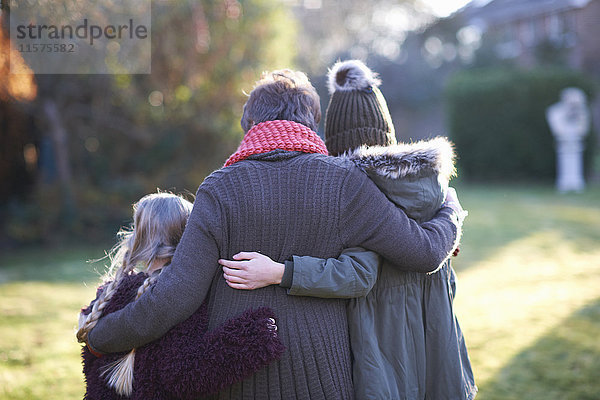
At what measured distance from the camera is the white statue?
12.5 meters

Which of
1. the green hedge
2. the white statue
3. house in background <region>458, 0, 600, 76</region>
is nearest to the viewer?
the white statue

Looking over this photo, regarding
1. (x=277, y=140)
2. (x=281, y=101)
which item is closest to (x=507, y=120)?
(x=281, y=101)

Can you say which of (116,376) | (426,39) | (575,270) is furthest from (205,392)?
(426,39)

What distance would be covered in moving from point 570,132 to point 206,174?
8861 mm

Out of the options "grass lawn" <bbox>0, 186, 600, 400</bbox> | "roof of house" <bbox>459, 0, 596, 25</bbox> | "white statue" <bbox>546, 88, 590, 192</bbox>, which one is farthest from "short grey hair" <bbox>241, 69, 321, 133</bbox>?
"roof of house" <bbox>459, 0, 596, 25</bbox>

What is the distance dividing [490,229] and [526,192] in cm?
454

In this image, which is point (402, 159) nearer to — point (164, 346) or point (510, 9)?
point (164, 346)

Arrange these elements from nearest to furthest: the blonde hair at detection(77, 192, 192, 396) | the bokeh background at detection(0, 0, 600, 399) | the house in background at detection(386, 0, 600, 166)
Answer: the blonde hair at detection(77, 192, 192, 396) < the bokeh background at detection(0, 0, 600, 399) < the house in background at detection(386, 0, 600, 166)

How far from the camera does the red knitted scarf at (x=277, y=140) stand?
5.54ft

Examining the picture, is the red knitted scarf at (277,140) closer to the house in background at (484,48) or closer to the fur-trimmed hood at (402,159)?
the fur-trimmed hood at (402,159)

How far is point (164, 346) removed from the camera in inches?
67.7

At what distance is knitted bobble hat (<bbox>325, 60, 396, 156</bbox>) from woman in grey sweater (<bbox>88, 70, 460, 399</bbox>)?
0.25 metres

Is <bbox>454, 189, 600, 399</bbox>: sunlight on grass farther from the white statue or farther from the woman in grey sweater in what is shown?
the woman in grey sweater

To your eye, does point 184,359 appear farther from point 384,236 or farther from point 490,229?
point 490,229
